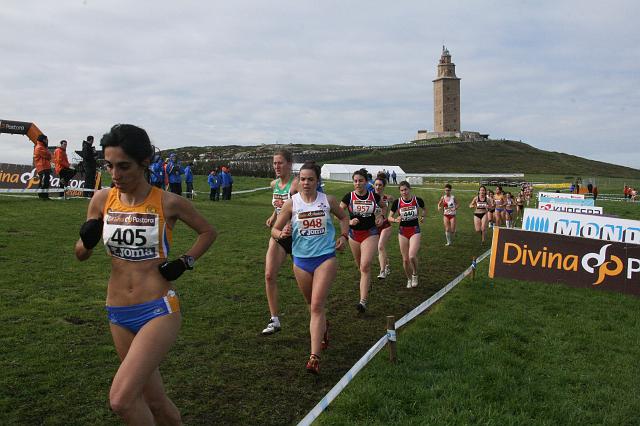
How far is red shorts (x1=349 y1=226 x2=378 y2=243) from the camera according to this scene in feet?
31.5

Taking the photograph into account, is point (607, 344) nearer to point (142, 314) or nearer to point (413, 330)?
point (413, 330)

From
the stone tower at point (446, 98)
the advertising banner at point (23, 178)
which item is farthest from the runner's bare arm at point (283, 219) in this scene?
the stone tower at point (446, 98)

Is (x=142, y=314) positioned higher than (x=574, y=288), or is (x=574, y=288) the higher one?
(x=142, y=314)

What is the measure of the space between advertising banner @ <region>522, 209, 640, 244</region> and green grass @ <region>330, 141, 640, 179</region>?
7765 cm

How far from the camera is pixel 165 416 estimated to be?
12.5 feet

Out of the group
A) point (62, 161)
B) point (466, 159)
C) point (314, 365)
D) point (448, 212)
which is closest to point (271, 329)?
point (314, 365)

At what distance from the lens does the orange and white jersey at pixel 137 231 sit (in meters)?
3.77

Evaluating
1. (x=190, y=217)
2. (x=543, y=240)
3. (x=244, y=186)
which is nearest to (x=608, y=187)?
(x=244, y=186)

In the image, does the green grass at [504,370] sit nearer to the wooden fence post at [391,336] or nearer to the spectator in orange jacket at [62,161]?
the wooden fence post at [391,336]

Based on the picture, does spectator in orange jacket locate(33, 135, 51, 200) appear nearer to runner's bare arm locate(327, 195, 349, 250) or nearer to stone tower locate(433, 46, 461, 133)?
runner's bare arm locate(327, 195, 349, 250)

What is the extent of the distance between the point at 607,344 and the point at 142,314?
631 centimetres

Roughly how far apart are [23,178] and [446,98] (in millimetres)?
143698

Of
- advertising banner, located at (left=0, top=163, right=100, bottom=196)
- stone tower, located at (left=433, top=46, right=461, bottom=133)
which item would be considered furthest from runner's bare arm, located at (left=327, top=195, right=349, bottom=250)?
stone tower, located at (left=433, top=46, right=461, bottom=133)

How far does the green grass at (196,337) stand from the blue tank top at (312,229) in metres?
1.30
